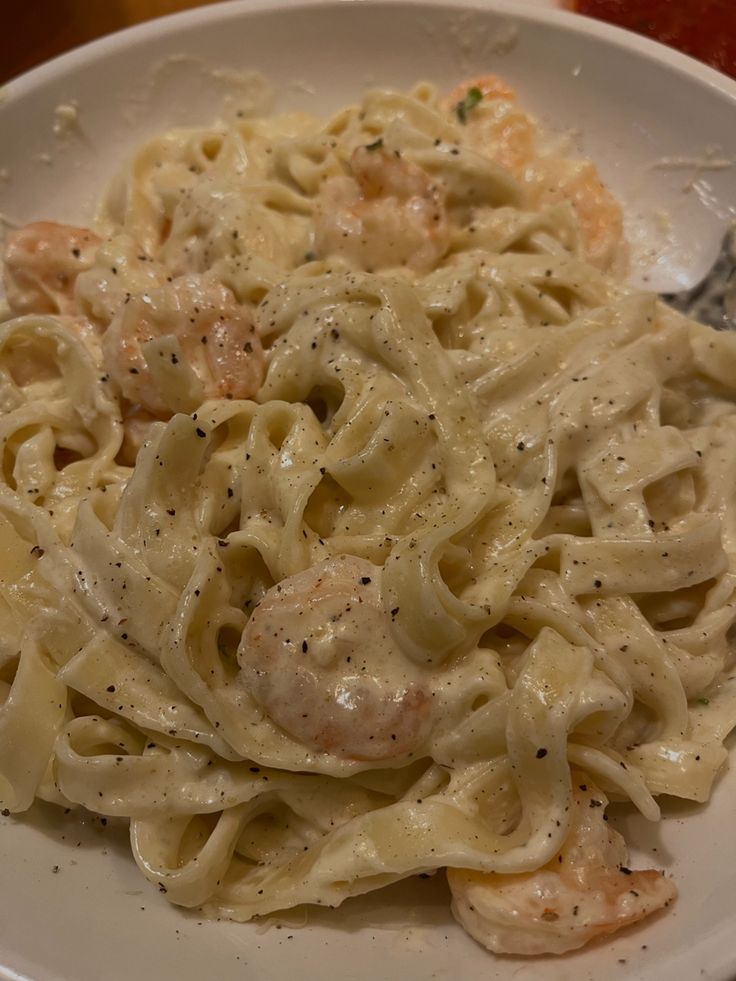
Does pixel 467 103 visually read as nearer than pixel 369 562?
No

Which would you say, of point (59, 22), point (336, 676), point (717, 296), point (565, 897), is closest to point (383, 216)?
point (717, 296)

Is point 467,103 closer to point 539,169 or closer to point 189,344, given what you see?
point 539,169

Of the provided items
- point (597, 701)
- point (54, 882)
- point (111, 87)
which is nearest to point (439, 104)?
point (111, 87)

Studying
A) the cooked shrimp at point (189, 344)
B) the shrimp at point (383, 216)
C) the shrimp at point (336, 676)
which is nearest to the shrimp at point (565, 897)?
the shrimp at point (336, 676)

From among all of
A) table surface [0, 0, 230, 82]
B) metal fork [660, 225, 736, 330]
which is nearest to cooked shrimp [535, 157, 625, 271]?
metal fork [660, 225, 736, 330]

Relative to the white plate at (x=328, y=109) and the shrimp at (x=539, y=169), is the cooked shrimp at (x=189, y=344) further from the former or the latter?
the shrimp at (x=539, y=169)

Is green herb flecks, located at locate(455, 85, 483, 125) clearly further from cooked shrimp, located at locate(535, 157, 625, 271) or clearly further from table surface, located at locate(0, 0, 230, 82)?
table surface, located at locate(0, 0, 230, 82)
